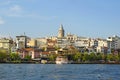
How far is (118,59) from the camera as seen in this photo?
134 metres

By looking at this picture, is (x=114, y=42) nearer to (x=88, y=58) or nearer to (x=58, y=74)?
(x=88, y=58)

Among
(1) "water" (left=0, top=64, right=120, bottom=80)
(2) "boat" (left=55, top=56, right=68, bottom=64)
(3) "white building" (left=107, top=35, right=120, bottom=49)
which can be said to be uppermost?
(3) "white building" (left=107, top=35, right=120, bottom=49)

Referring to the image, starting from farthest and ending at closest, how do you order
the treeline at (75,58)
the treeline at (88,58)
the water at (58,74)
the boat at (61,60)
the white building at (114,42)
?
the white building at (114,42) → the treeline at (88,58) → the treeline at (75,58) → the boat at (61,60) → the water at (58,74)

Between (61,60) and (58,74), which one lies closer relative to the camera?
(58,74)

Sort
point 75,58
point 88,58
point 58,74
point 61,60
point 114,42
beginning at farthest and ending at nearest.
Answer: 1. point 114,42
2. point 88,58
3. point 75,58
4. point 61,60
5. point 58,74

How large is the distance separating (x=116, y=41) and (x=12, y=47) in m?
50.3

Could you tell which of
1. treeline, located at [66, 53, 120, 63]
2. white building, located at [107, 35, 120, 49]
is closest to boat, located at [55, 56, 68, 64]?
treeline, located at [66, 53, 120, 63]

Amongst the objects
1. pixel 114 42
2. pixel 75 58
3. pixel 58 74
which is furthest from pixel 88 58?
pixel 58 74

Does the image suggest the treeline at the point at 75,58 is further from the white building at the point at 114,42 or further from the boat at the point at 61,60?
the white building at the point at 114,42

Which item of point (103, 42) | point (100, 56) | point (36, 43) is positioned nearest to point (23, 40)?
point (36, 43)

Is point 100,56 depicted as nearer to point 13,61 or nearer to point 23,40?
point 13,61

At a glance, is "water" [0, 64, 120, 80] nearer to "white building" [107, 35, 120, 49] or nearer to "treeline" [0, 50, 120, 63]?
"treeline" [0, 50, 120, 63]

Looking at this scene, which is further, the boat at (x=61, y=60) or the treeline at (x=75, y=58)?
the treeline at (x=75, y=58)

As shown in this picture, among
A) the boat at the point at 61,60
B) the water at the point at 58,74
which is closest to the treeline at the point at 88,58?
the boat at the point at 61,60
